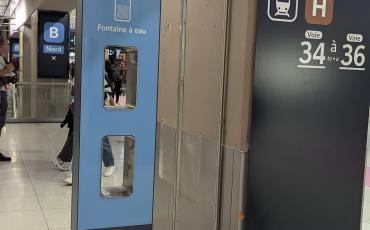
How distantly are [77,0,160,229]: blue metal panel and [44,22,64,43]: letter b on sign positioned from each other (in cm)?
990

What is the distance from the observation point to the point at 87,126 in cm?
312

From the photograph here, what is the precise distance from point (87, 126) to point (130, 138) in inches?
16.3

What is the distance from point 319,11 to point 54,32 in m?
11.2

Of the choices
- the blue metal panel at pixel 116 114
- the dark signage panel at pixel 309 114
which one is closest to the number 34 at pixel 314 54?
the dark signage panel at pixel 309 114

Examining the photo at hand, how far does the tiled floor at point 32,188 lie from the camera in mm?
4218

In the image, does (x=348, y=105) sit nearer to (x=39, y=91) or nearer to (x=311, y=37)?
(x=311, y=37)

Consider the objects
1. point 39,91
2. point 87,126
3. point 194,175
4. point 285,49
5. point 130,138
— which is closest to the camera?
point 285,49

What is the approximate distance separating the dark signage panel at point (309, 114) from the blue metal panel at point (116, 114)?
123 centimetres

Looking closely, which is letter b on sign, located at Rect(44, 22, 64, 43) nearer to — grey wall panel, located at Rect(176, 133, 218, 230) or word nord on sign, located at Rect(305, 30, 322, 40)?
grey wall panel, located at Rect(176, 133, 218, 230)

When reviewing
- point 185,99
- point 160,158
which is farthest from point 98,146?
point 185,99

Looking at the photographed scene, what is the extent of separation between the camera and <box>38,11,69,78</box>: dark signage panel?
1236cm

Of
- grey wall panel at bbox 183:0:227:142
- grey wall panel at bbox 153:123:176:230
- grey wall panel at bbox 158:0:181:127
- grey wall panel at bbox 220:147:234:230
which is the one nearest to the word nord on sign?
grey wall panel at bbox 183:0:227:142

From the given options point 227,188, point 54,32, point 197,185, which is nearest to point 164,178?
point 197,185

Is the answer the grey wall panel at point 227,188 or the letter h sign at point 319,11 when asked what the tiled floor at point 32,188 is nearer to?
the grey wall panel at point 227,188
